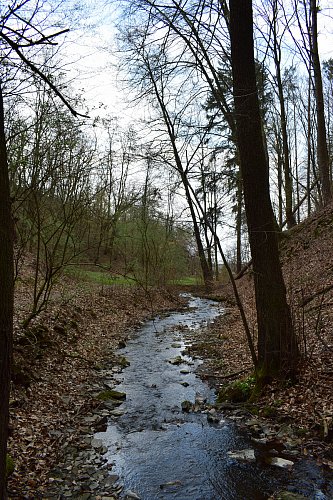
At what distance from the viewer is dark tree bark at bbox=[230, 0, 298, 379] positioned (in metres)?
6.63

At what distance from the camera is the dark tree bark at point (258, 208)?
6.63 meters

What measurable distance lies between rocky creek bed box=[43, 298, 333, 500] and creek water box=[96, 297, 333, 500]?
0.04ft

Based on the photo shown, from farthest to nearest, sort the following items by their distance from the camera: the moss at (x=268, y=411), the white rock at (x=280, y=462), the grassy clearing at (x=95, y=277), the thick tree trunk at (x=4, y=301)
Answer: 1. the grassy clearing at (x=95, y=277)
2. the moss at (x=268, y=411)
3. the white rock at (x=280, y=462)
4. the thick tree trunk at (x=4, y=301)

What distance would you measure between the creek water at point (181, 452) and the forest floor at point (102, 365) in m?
0.50

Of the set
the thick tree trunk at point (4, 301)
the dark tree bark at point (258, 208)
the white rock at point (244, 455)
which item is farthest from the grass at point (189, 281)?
the thick tree trunk at point (4, 301)

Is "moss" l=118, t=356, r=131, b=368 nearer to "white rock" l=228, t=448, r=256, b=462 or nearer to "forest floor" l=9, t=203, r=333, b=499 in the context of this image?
"forest floor" l=9, t=203, r=333, b=499

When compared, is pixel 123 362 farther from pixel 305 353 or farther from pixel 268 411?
pixel 305 353

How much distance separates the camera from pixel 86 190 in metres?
11.3

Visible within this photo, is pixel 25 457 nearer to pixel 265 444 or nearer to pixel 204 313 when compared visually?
pixel 265 444

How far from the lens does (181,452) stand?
18.5 ft

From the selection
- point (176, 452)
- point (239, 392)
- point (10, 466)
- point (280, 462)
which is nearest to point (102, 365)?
point (239, 392)

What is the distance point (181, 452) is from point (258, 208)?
3849 mm

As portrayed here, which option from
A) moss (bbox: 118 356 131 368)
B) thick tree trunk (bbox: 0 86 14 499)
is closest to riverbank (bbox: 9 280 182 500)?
moss (bbox: 118 356 131 368)

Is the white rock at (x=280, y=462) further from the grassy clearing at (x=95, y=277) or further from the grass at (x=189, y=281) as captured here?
the grass at (x=189, y=281)
